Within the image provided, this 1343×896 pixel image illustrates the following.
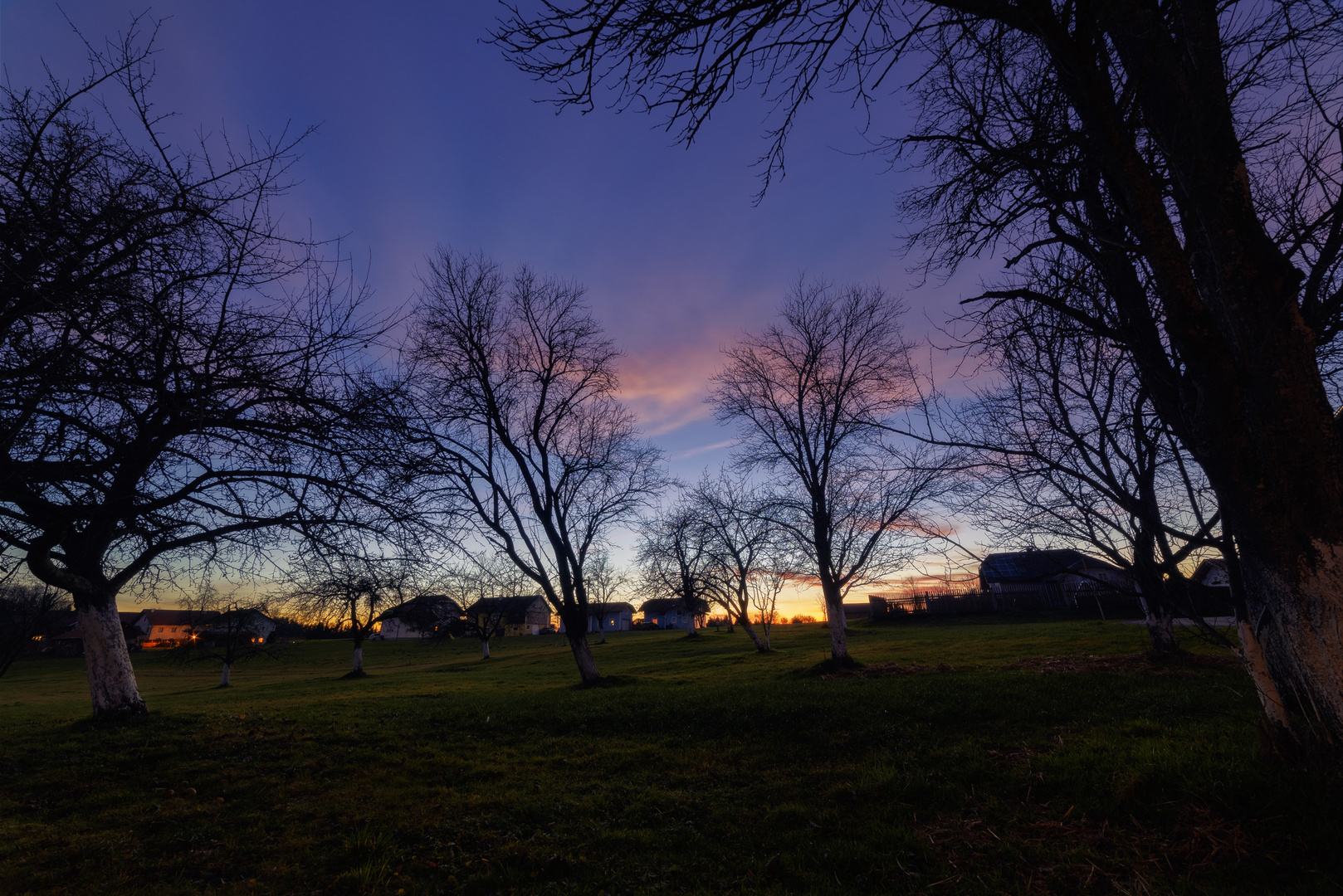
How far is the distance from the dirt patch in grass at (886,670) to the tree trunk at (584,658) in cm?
740

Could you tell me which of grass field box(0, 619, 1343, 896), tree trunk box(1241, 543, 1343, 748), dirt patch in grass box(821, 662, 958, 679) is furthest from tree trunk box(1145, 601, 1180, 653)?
tree trunk box(1241, 543, 1343, 748)

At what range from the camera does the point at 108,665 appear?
1055cm

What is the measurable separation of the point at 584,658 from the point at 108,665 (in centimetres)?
1118

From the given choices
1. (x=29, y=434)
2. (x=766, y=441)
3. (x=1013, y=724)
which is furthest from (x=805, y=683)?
(x=29, y=434)

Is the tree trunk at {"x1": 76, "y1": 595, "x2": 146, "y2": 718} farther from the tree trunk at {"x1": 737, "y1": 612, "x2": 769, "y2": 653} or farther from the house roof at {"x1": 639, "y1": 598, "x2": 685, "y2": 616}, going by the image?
the house roof at {"x1": 639, "y1": 598, "x2": 685, "y2": 616}

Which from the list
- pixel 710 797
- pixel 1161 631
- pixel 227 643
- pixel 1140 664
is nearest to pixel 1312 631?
pixel 710 797

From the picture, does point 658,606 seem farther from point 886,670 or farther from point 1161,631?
point 1161,631

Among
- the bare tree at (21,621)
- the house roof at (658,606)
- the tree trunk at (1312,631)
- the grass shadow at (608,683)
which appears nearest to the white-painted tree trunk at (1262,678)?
the tree trunk at (1312,631)

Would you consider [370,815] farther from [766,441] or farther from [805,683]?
[766,441]

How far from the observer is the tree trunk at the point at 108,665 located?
1037 centimetres

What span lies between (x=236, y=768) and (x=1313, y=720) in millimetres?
11331

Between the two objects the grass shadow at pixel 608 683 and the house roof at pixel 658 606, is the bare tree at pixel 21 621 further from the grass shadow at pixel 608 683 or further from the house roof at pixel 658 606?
the house roof at pixel 658 606

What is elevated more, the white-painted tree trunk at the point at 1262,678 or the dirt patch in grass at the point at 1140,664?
the white-painted tree trunk at the point at 1262,678

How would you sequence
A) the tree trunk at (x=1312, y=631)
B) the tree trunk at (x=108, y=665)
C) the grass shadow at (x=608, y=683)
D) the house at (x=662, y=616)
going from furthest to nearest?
the house at (x=662, y=616)
the grass shadow at (x=608, y=683)
the tree trunk at (x=108, y=665)
the tree trunk at (x=1312, y=631)
